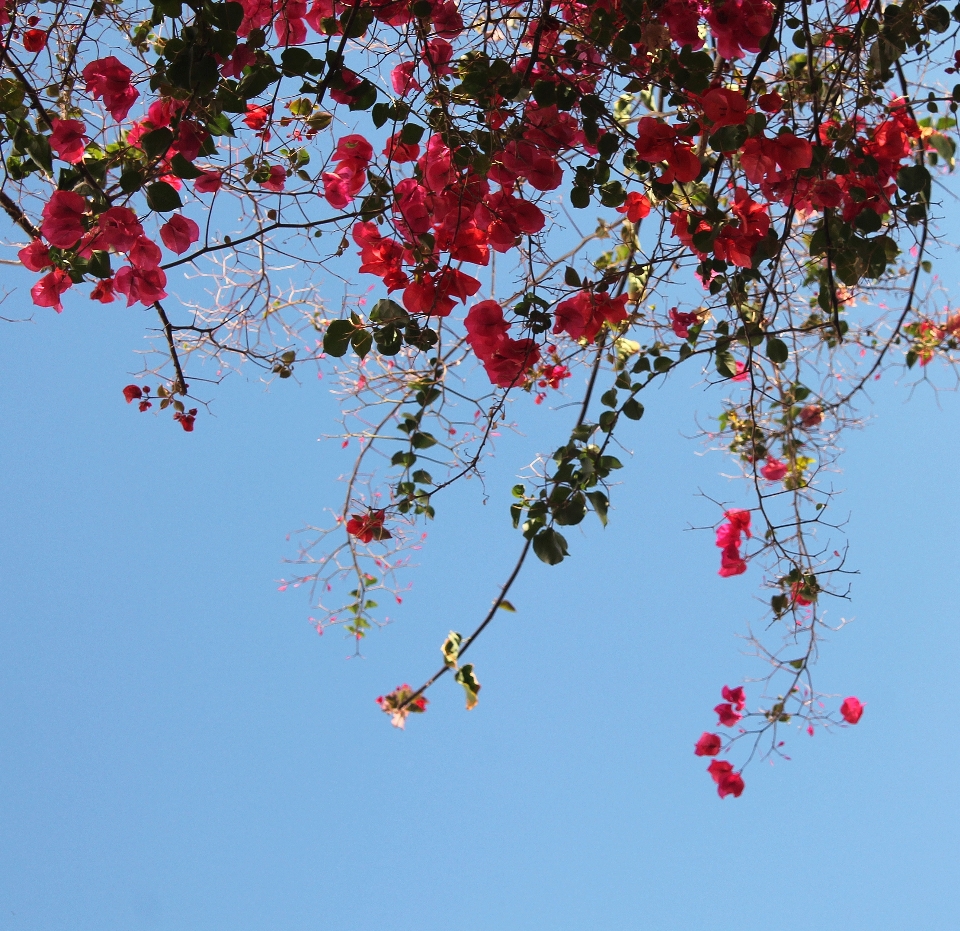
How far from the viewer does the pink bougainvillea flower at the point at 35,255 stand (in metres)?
1.24

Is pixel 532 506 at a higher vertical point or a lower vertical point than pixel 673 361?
lower

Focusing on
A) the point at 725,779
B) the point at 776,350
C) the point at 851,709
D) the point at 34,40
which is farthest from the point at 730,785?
the point at 34,40

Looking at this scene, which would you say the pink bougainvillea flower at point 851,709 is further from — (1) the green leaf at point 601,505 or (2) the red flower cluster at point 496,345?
(2) the red flower cluster at point 496,345

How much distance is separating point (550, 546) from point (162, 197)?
2.41 ft

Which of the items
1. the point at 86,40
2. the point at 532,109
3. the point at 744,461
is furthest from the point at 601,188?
the point at 744,461

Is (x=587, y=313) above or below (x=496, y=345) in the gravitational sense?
above

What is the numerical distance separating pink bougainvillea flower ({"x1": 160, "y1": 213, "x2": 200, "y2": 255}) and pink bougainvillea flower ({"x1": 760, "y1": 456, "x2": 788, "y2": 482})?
1.34 metres

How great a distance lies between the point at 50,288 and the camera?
1296 millimetres

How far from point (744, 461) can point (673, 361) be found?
24.2 inches

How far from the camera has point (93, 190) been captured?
1127 millimetres

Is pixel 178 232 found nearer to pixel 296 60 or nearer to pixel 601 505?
pixel 296 60

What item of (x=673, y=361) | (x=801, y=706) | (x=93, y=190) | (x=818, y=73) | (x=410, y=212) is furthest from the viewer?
(x=801, y=706)

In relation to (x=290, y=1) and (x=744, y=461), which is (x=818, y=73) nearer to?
(x=290, y=1)

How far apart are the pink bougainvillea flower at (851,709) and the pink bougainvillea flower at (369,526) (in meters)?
1.15
